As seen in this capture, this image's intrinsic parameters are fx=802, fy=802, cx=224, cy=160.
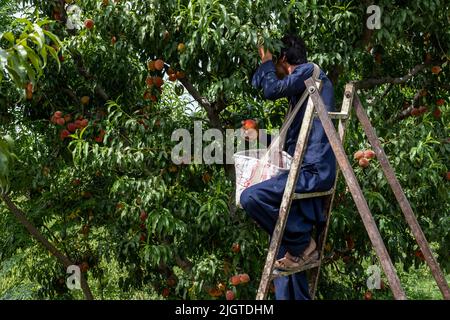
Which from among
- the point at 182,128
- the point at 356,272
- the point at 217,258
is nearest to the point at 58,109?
the point at 182,128

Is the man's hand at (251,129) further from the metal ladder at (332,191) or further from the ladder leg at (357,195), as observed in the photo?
the ladder leg at (357,195)

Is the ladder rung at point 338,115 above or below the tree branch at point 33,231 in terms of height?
above

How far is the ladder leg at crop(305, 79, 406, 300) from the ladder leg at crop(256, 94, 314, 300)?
0.07 metres

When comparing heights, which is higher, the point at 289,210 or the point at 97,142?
the point at 97,142

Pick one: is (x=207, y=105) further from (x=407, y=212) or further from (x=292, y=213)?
(x=407, y=212)

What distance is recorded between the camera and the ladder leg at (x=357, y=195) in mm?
3148

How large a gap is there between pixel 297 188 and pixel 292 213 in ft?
0.43

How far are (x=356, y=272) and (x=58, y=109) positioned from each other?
200 centimetres

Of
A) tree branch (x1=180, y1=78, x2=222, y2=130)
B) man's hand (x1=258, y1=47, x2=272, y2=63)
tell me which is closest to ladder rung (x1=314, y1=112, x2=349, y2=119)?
man's hand (x1=258, y1=47, x2=272, y2=63)

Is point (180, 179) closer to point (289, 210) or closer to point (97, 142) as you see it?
point (97, 142)

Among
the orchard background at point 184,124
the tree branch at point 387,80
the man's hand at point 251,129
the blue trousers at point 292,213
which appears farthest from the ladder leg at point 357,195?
the tree branch at point 387,80

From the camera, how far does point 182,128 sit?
429 cm

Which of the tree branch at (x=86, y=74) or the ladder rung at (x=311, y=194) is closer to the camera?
the ladder rung at (x=311, y=194)

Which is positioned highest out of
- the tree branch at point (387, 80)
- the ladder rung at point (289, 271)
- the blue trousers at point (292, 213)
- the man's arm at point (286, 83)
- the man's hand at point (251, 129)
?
the tree branch at point (387, 80)
